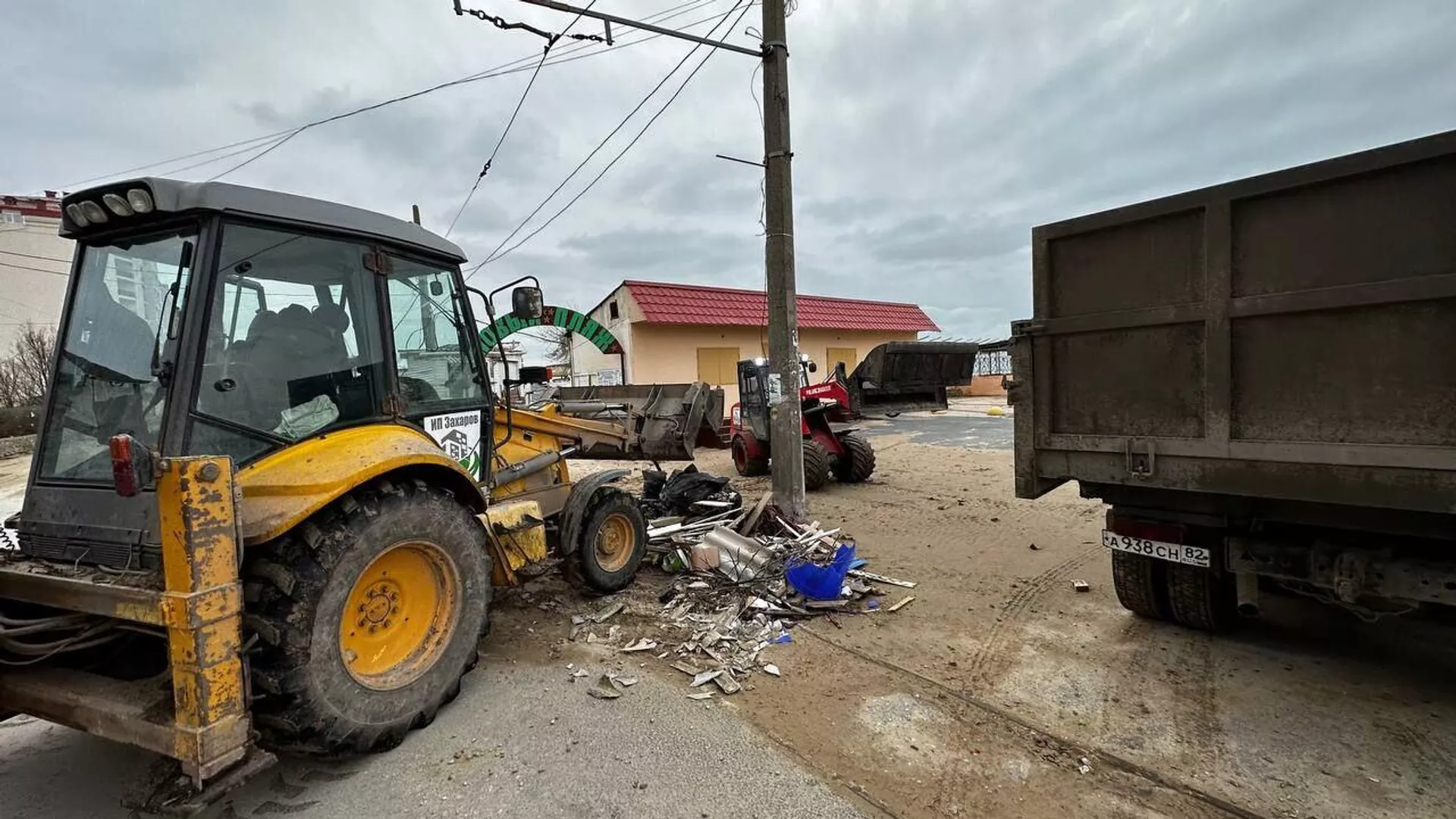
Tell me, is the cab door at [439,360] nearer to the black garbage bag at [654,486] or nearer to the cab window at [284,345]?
the cab window at [284,345]

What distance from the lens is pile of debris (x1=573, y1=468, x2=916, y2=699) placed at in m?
4.01

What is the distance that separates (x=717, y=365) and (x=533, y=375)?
14085 millimetres

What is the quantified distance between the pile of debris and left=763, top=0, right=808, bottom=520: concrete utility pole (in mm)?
505

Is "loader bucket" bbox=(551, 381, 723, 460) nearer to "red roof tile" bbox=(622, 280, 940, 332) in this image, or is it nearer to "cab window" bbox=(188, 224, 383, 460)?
"cab window" bbox=(188, 224, 383, 460)

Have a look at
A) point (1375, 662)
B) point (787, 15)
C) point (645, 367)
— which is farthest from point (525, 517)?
point (645, 367)

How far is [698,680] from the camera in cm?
364

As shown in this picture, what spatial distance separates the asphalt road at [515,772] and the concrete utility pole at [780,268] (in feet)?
11.5

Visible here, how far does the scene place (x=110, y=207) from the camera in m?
2.68

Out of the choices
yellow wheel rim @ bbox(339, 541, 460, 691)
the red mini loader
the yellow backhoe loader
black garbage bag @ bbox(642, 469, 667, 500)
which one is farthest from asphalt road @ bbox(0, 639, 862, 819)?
the red mini loader

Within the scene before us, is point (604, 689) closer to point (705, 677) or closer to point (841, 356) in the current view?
point (705, 677)

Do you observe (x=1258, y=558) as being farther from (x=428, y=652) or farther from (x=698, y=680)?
(x=428, y=652)

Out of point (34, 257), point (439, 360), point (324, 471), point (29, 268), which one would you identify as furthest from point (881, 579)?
point (29, 268)

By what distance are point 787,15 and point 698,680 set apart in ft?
21.0

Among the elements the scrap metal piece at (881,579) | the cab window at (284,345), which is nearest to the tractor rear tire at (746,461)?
the scrap metal piece at (881,579)
